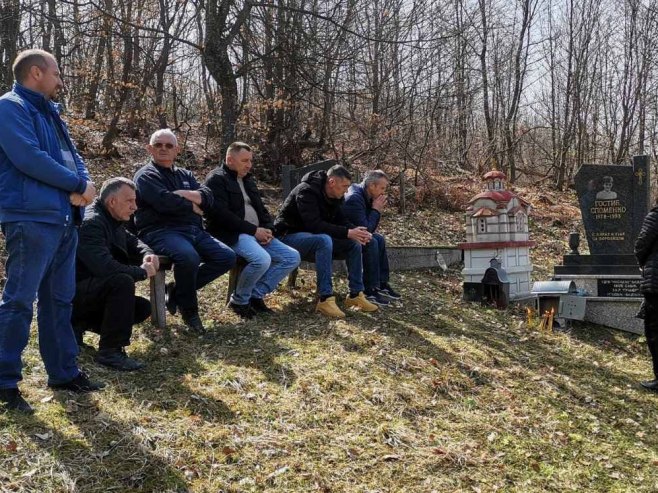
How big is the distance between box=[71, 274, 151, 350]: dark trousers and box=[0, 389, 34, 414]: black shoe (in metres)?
0.95

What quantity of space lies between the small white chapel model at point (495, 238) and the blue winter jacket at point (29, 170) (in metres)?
5.59

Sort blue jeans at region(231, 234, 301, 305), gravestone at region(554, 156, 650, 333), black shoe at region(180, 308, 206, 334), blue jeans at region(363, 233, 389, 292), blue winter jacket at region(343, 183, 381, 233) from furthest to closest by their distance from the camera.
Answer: gravestone at region(554, 156, 650, 333) < blue winter jacket at region(343, 183, 381, 233) < blue jeans at region(363, 233, 389, 292) < blue jeans at region(231, 234, 301, 305) < black shoe at region(180, 308, 206, 334)

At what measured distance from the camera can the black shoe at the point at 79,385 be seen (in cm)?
359

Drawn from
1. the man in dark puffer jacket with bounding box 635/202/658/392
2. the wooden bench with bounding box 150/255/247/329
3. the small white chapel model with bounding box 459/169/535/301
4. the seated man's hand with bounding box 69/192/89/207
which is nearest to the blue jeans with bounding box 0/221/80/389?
the seated man's hand with bounding box 69/192/89/207

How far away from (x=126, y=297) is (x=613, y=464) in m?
3.45

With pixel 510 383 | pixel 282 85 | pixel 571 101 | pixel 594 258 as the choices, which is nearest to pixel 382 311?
pixel 510 383

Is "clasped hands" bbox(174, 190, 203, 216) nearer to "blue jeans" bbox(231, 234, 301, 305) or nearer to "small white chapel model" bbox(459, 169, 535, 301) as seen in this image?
"blue jeans" bbox(231, 234, 301, 305)

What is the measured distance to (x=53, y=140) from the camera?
11.0 ft

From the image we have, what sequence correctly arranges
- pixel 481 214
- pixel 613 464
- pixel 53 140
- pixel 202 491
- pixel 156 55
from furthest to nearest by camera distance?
1. pixel 156 55
2. pixel 481 214
3. pixel 613 464
4. pixel 53 140
5. pixel 202 491

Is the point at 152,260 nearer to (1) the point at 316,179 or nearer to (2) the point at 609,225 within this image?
(1) the point at 316,179

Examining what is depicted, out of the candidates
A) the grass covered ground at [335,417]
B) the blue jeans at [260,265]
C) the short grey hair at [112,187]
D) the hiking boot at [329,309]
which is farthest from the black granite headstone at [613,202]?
the short grey hair at [112,187]

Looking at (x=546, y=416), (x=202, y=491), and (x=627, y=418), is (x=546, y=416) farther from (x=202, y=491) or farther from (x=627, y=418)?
(x=202, y=491)

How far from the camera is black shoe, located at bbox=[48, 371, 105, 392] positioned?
3594 millimetres

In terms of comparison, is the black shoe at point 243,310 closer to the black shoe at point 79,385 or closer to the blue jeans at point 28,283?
the black shoe at point 79,385
